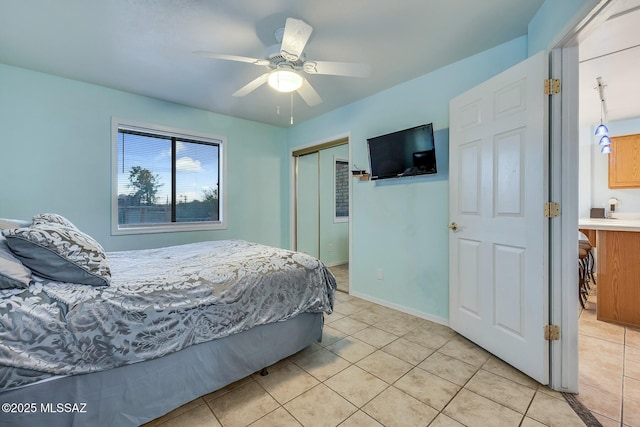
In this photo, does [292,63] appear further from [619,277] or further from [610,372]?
[619,277]

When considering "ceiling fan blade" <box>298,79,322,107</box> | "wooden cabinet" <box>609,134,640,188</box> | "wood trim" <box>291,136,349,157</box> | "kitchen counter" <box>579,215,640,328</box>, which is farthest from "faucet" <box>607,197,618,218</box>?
"ceiling fan blade" <box>298,79,322,107</box>

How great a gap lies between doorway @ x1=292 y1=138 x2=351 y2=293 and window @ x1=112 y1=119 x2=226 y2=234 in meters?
1.29

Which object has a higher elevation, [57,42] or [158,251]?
[57,42]

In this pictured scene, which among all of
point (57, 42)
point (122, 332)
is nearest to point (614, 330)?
point (122, 332)

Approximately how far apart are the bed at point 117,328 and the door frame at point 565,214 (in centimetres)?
170

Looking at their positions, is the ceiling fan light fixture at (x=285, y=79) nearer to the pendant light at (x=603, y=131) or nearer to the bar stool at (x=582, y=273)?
the bar stool at (x=582, y=273)

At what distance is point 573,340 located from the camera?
1.66 metres

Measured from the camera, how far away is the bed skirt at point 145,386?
1.13 m

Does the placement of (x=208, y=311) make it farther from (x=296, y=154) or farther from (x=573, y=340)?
(x=296, y=154)

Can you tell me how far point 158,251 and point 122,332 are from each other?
53.8 inches

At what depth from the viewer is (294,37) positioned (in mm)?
1753

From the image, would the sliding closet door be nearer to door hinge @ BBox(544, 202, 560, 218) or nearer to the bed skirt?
the bed skirt

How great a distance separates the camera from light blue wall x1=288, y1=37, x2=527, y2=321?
2570 mm

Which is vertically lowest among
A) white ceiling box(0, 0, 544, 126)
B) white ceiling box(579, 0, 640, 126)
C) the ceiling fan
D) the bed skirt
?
the bed skirt
